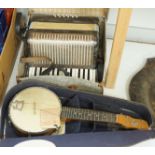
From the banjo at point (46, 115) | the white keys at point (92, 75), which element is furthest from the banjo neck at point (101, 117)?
the white keys at point (92, 75)

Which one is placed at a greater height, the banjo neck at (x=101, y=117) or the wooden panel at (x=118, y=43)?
the wooden panel at (x=118, y=43)

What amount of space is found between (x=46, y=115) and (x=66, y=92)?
8 cm

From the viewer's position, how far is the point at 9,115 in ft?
2.21

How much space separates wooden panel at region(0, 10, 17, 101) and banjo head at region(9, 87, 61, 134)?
10 cm

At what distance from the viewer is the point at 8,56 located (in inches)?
31.6

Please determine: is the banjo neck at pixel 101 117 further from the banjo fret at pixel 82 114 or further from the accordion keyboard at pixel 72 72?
the accordion keyboard at pixel 72 72

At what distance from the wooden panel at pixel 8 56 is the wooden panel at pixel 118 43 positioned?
0.80 feet

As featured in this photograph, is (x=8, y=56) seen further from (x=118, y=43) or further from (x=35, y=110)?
(x=118, y=43)

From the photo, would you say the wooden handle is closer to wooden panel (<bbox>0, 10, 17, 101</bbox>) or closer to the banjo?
the banjo

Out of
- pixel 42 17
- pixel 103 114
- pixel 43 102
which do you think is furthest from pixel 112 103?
pixel 42 17

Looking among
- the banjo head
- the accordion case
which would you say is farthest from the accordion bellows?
the banjo head

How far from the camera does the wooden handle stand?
70cm

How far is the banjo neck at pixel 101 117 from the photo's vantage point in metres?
0.69

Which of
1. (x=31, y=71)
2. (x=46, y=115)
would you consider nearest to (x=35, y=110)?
(x=46, y=115)
